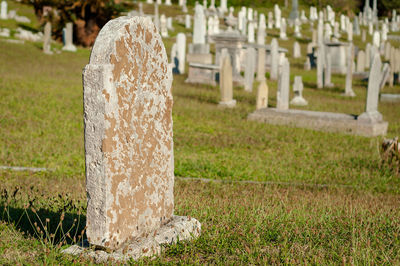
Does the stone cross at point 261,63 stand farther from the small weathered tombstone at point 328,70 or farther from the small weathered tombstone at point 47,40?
the small weathered tombstone at point 47,40

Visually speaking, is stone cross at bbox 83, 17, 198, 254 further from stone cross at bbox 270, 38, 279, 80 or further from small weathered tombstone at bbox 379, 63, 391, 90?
small weathered tombstone at bbox 379, 63, 391, 90

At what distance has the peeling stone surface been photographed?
3.14 metres

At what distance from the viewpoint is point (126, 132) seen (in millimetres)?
3326

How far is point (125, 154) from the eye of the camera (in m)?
3.32

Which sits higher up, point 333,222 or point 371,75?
point 371,75

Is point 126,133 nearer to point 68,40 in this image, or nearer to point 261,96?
point 261,96

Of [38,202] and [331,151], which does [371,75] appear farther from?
[38,202]

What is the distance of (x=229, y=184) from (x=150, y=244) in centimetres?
319

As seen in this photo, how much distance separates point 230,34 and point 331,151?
37.6 feet

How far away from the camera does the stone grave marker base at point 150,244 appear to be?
322 centimetres

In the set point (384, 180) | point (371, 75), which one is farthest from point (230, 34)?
point (384, 180)

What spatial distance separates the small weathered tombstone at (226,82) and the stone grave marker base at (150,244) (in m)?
9.84

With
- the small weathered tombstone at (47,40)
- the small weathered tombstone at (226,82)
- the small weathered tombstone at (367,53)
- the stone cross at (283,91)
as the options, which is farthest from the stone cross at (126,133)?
the small weathered tombstone at (367,53)

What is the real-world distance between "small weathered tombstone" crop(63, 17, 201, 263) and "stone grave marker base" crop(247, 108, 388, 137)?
7.88m
